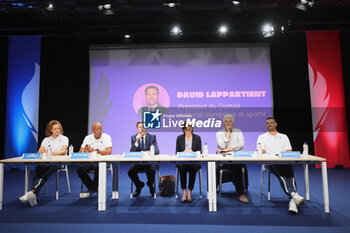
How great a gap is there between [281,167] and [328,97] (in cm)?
395

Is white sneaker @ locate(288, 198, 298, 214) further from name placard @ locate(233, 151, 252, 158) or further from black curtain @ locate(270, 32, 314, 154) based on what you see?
black curtain @ locate(270, 32, 314, 154)

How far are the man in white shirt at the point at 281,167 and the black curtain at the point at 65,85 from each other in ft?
14.9

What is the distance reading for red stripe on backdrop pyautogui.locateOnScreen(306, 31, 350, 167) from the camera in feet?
19.5

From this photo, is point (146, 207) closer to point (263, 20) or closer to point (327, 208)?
point (327, 208)

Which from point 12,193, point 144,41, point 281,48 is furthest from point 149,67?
point 12,193

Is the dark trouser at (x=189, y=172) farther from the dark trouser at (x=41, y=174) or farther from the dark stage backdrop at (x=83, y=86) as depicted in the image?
the dark stage backdrop at (x=83, y=86)

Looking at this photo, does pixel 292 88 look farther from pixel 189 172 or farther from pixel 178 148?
pixel 189 172

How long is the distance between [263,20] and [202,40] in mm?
1542

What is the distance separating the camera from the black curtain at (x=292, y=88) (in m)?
6.18

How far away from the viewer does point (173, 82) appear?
20.5 ft

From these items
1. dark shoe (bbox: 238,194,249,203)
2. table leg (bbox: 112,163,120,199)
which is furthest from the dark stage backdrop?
dark shoe (bbox: 238,194,249,203)

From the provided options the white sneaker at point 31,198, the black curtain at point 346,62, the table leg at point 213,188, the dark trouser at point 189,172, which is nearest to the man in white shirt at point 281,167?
the table leg at point 213,188

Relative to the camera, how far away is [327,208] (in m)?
2.72

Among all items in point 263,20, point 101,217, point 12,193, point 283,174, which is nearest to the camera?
point 101,217
